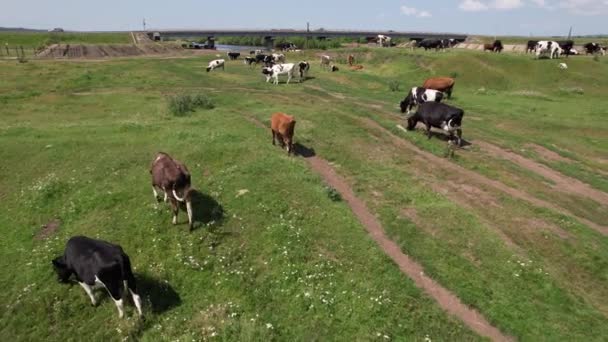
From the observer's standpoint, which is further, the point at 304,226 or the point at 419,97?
the point at 419,97

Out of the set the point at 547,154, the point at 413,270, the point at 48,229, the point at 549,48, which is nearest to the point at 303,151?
the point at 413,270

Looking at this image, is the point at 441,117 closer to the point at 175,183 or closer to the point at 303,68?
the point at 175,183

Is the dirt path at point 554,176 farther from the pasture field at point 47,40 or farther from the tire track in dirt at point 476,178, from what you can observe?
the pasture field at point 47,40

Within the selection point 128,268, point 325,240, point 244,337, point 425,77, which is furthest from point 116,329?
point 425,77

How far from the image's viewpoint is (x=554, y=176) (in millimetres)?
20328

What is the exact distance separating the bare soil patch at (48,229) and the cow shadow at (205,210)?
4.76m

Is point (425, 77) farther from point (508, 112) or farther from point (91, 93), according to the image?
point (91, 93)

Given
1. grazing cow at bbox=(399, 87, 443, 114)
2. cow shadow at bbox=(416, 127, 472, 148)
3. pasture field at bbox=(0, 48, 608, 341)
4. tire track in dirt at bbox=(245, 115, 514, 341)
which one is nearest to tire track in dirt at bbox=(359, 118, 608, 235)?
pasture field at bbox=(0, 48, 608, 341)

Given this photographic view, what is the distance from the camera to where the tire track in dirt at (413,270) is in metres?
10.4

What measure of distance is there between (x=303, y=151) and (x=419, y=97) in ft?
39.7

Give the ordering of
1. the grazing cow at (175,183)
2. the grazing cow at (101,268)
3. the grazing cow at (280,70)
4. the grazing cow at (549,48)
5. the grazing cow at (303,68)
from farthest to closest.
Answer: the grazing cow at (549,48) < the grazing cow at (303,68) < the grazing cow at (280,70) < the grazing cow at (175,183) < the grazing cow at (101,268)

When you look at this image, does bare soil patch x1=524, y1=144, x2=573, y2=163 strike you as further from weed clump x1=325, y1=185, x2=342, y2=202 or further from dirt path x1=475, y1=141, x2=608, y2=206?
weed clump x1=325, y1=185, x2=342, y2=202

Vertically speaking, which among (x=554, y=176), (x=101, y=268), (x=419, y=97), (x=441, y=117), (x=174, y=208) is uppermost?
(x=419, y=97)

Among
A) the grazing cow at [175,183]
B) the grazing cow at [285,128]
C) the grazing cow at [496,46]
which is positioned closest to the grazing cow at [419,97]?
the grazing cow at [285,128]
